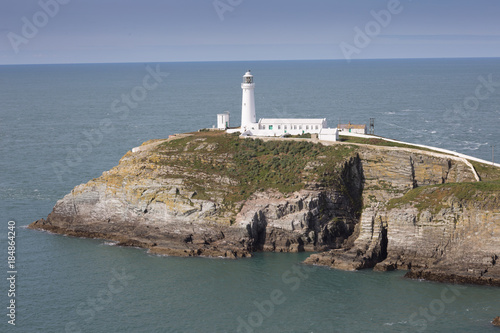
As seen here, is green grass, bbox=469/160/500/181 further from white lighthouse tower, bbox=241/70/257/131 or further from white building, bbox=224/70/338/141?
white lighthouse tower, bbox=241/70/257/131

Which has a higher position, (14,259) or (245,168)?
(245,168)

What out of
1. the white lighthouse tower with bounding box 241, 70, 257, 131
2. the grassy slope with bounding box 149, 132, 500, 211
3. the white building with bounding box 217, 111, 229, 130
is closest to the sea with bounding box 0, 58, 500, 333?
the grassy slope with bounding box 149, 132, 500, 211

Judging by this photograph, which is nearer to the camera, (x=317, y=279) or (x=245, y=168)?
A: (x=317, y=279)

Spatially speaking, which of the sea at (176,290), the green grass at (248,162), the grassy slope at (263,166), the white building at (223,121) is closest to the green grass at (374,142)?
the grassy slope at (263,166)

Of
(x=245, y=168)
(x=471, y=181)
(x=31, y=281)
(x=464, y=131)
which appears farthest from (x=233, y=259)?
(x=464, y=131)

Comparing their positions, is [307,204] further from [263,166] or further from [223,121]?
[223,121]

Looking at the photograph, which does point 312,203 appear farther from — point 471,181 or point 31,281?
point 31,281
